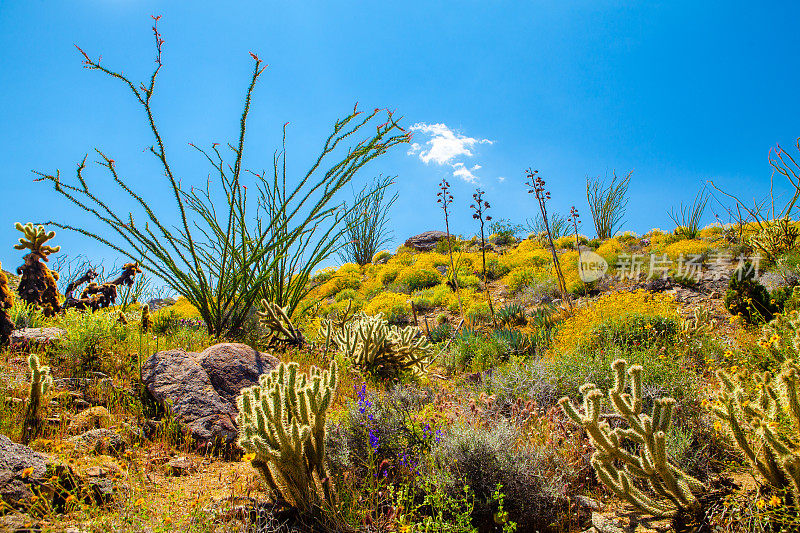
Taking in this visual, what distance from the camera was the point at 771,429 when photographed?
89.7 inches

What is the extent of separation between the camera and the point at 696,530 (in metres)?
2.40

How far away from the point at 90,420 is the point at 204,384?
34.7 inches

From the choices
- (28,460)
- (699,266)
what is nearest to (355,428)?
(28,460)

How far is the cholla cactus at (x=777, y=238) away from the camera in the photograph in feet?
30.0

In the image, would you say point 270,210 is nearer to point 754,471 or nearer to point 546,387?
point 546,387

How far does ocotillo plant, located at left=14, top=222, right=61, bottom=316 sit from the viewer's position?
6.13 meters

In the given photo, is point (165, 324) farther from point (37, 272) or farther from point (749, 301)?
point (749, 301)

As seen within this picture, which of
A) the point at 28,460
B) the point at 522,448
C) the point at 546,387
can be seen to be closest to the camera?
the point at 28,460

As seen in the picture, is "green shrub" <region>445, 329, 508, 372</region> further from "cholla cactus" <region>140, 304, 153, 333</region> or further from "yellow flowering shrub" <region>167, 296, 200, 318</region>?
"yellow flowering shrub" <region>167, 296, 200, 318</region>

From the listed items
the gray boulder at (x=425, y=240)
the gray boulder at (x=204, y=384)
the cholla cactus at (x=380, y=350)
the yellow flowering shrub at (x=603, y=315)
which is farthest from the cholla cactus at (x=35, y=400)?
the gray boulder at (x=425, y=240)

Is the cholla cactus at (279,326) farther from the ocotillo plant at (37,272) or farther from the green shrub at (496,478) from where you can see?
the ocotillo plant at (37,272)

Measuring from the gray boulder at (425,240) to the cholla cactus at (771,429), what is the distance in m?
16.5

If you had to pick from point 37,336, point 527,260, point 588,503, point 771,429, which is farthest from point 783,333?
point 527,260

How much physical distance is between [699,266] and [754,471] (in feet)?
27.8
